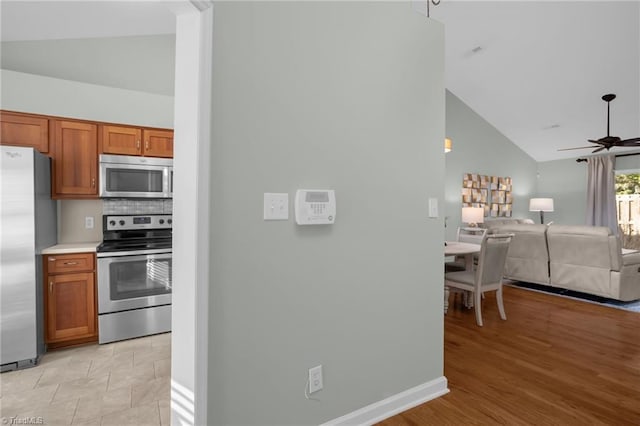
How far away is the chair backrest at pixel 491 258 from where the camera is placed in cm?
330

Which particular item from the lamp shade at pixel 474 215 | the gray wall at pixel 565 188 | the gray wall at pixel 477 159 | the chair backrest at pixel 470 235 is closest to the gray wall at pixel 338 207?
the chair backrest at pixel 470 235

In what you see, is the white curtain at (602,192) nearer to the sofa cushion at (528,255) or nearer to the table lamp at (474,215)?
the table lamp at (474,215)

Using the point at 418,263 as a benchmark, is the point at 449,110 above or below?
above

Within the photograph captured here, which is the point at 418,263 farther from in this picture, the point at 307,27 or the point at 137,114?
the point at 137,114

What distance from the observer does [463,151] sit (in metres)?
6.92

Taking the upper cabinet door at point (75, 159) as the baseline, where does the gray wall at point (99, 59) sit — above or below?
above

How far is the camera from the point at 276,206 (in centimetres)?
153

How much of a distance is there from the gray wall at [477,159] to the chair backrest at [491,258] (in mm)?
3143

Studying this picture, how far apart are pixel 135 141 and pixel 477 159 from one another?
6565mm

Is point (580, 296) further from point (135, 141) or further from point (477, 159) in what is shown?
point (135, 141)

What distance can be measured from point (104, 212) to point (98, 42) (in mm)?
1558

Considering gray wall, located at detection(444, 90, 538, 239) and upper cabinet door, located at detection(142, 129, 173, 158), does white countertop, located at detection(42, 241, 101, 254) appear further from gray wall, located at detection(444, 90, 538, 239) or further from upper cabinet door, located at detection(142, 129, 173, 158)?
gray wall, located at detection(444, 90, 538, 239)

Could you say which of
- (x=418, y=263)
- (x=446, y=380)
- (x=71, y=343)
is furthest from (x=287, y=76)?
(x=71, y=343)

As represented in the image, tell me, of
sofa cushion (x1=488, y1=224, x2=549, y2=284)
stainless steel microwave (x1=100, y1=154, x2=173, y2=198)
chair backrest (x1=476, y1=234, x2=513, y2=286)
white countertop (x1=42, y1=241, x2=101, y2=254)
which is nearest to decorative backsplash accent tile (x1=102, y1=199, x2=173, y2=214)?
stainless steel microwave (x1=100, y1=154, x2=173, y2=198)
